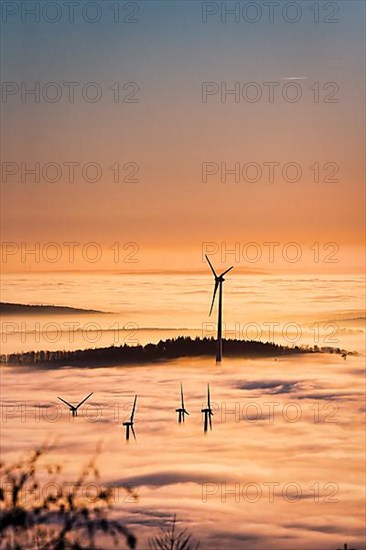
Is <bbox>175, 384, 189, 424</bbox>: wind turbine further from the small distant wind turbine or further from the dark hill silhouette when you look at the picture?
the dark hill silhouette

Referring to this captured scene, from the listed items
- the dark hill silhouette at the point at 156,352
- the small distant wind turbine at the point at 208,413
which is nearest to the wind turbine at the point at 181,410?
the small distant wind turbine at the point at 208,413

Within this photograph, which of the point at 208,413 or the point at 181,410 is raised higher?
the point at 181,410

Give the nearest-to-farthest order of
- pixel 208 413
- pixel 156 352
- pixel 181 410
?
pixel 181 410 < pixel 208 413 < pixel 156 352

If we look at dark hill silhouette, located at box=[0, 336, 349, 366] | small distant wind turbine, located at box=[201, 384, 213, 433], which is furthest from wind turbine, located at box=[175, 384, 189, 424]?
dark hill silhouette, located at box=[0, 336, 349, 366]

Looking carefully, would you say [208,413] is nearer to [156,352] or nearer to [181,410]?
[181,410]

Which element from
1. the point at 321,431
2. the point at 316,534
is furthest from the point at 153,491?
the point at 321,431

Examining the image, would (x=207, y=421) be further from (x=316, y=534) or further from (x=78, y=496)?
(x=78, y=496)

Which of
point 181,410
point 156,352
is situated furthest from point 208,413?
point 156,352

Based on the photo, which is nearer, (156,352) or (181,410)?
(181,410)
